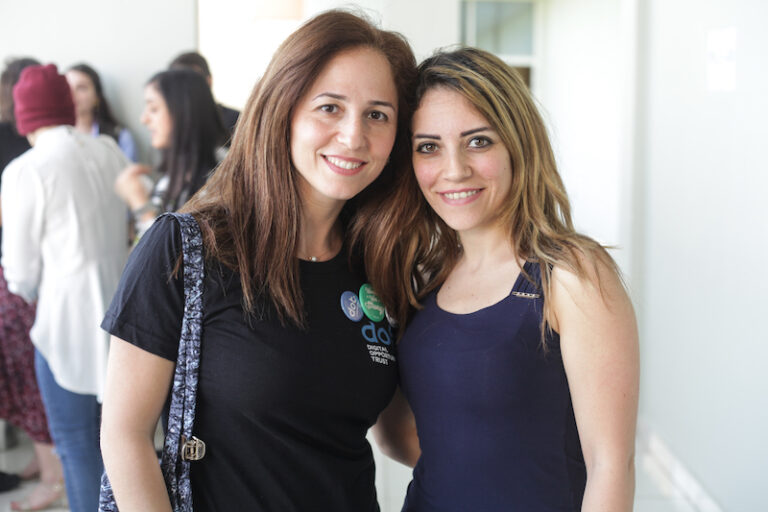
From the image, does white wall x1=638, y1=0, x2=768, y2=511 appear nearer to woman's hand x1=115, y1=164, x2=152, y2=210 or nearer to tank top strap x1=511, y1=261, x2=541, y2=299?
tank top strap x1=511, y1=261, x2=541, y2=299

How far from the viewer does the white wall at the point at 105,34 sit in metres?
3.65

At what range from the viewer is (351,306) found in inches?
62.5

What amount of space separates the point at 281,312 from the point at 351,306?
20cm

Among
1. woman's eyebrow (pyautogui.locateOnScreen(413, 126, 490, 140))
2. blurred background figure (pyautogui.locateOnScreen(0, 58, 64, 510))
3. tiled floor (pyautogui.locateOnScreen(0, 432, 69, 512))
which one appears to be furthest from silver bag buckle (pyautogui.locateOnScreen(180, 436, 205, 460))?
tiled floor (pyautogui.locateOnScreen(0, 432, 69, 512))

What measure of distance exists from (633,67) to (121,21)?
2.81 m

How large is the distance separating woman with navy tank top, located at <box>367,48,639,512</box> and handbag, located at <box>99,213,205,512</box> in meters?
0.49

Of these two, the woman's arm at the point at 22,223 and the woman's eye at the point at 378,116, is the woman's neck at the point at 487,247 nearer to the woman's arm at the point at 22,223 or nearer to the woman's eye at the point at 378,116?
the woman's eye at the point at 378,116

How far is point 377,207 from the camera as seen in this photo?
72.6 inches

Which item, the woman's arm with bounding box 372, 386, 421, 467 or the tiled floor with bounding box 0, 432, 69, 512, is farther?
the tiled floor with bounding box 0, 432, 69, 512

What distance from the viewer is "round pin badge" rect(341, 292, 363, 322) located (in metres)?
1.57

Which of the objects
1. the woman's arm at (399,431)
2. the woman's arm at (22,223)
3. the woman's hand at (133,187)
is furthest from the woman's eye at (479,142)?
the woman's arm at (22,223)

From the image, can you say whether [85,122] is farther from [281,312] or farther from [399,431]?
[281,312]

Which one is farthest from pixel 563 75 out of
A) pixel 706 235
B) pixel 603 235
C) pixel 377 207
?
pixel 377 207

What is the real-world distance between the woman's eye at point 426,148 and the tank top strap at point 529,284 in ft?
1.19
